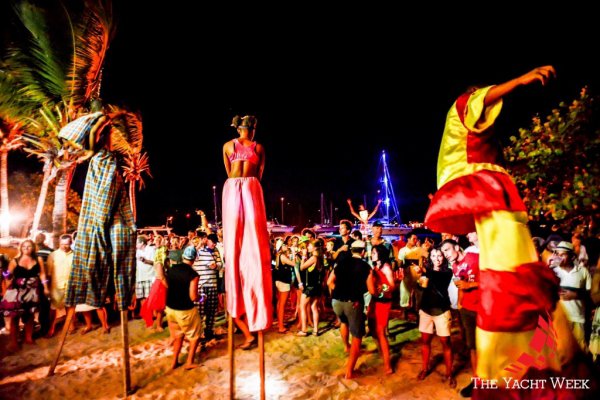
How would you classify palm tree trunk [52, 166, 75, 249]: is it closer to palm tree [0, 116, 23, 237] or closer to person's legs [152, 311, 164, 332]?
person's legs [152, 311, 164, 332]

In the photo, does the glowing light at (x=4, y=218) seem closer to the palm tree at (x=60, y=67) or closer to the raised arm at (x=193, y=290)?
the palm tree at (x=60, y=67)

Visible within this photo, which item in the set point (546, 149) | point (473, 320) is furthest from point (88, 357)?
point (546, 149)

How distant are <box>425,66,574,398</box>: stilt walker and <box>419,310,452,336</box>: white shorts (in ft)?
9.68

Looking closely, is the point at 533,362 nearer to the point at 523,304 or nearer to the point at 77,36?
the point at 523,304

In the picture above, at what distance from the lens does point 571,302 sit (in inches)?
213

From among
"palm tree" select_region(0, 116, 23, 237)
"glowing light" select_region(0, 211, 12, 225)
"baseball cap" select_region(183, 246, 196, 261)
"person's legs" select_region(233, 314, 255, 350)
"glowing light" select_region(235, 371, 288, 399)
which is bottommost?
"glowing light" select_region(235, 371, 288, 399)

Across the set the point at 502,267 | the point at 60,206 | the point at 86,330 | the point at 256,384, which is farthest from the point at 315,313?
the point at 60,206

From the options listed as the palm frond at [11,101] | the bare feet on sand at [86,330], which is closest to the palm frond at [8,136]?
the palm frond at [11,101]

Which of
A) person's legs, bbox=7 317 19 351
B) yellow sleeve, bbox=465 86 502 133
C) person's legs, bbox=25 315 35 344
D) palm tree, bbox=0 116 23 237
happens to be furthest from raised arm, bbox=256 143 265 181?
palm tree, bbox=0 116 23 237

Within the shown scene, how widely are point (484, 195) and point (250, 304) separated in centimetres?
261

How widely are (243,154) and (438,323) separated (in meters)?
3.84

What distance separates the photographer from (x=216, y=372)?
220 inches

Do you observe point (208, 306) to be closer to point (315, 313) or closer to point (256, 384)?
point (315, 313)

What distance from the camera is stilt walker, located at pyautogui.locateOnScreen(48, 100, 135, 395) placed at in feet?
14.8
